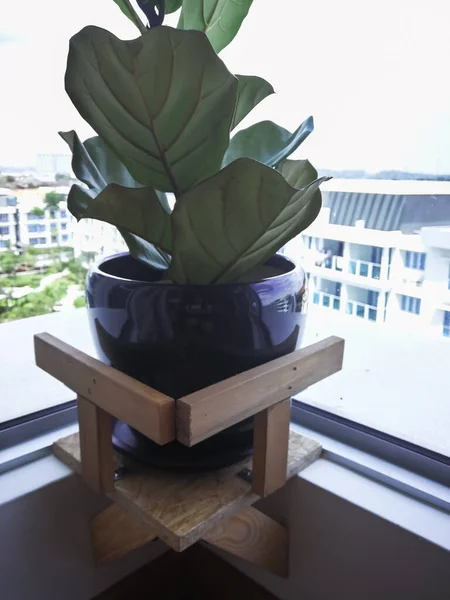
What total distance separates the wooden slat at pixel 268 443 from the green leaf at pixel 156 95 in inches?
11.5

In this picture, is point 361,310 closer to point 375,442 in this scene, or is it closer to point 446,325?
point 446,325

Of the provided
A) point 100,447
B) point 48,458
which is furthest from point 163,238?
point 48,458

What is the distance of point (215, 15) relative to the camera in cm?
58

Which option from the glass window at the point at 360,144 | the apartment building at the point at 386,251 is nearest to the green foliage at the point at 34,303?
the glass window at the point at 360,144

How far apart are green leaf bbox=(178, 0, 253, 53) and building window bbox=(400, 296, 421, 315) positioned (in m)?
0.52

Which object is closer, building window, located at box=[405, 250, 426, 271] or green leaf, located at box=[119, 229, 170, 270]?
green leaf, located at box=[119, 229, 170, 270]

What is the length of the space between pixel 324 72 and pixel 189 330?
0.60 metres

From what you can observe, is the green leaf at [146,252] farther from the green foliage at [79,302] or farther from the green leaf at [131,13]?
the green foliage at [79,302]

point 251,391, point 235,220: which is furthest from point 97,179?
point 251,391

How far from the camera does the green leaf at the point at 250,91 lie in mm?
587

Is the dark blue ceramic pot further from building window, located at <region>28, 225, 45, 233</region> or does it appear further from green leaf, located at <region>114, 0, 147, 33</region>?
building window, located at <region>28, 225, 45, 233</region>

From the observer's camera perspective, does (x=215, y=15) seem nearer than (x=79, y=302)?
Yes

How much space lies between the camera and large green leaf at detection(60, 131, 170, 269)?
545 millimetres

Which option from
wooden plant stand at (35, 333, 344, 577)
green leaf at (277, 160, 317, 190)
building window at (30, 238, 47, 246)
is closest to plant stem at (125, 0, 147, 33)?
green leaf at (277, 160, 317, 190)
